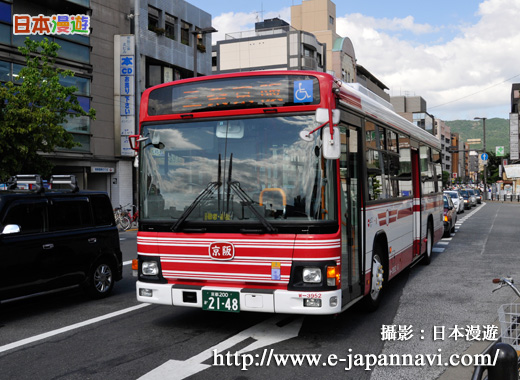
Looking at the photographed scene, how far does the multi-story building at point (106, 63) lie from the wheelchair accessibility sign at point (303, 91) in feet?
73.9

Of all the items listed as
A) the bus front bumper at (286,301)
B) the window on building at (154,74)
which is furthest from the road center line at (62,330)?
the window on building at (154,74)

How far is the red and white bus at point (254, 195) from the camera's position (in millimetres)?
6027

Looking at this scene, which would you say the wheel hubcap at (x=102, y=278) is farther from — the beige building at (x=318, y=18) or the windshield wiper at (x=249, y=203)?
the beige building at (x=318, y=18)

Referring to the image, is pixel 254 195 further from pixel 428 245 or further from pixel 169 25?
pixel 169 25

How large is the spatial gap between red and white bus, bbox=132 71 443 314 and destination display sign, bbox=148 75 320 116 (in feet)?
0.04

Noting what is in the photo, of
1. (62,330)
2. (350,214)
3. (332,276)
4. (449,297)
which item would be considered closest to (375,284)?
(350,214)

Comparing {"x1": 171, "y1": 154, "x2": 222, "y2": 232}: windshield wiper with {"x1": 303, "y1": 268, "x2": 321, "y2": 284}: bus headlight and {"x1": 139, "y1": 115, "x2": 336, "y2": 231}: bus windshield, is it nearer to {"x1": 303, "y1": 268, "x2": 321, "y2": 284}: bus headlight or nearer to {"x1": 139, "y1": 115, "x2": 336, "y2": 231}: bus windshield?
{"x1": 139, "y1": 115, "x2": 336, "y2": 231}: bus windshield

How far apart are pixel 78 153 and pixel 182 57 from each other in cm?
1253

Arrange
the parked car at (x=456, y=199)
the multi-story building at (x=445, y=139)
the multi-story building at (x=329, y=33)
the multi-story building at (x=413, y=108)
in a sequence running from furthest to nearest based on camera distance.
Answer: the multi-story building at (x=445, y=139) → the multi-story building at (x=413, y=108) → the multi-story building at (x=329, y=33) → the parked car at (x=456, y=199)

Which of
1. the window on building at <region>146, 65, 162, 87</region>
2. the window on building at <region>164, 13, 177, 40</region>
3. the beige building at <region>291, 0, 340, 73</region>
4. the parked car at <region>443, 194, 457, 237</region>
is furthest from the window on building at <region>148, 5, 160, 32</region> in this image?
the beige building at <region>291, 0, 340, 73</region>

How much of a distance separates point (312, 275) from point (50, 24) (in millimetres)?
26854

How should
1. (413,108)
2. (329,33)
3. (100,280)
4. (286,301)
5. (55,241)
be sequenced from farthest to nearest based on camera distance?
(413,108) < (329,33) < (100,280) < (55,241) < (286,301)

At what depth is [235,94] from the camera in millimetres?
6578

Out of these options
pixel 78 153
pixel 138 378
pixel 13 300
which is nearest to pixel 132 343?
pixel 138 378
